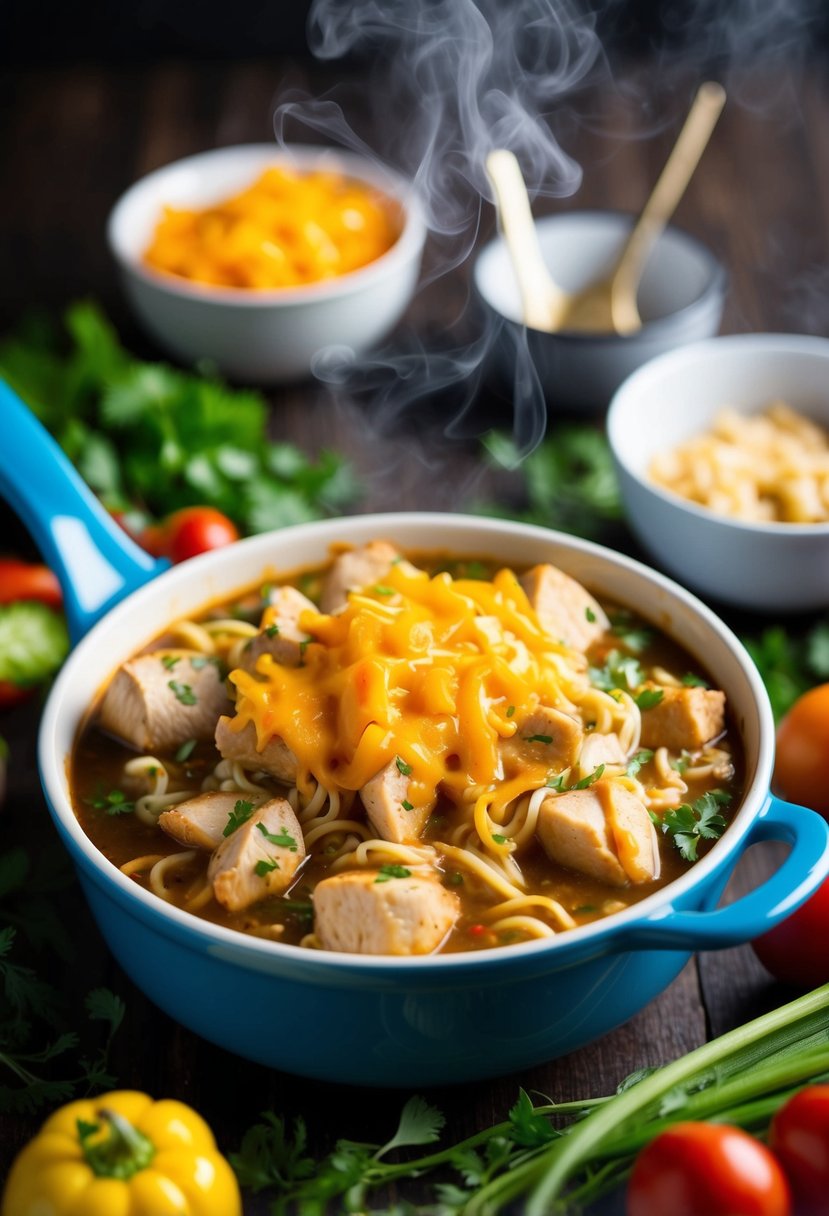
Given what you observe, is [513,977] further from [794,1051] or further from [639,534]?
[639,534]

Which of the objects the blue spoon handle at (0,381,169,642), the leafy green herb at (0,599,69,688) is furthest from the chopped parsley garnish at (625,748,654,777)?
the leafy green herb at (0,599,69,688)

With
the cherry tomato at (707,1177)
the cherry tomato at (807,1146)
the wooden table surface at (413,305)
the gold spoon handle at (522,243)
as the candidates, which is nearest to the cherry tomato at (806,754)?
the wooden table surface at (413,305)

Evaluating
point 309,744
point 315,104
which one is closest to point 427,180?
point 315,104

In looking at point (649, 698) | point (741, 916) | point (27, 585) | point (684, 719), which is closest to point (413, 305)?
point (27, 585)

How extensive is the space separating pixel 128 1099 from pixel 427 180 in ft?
17.7

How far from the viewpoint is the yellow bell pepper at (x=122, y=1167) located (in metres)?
2.81

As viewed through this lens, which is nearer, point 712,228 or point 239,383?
point 239,383

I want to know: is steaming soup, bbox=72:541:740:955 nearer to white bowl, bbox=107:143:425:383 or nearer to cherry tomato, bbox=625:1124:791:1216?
cherry tomato, bbox=625:1124:791:1216

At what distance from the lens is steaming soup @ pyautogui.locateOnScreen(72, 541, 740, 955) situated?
130 inches

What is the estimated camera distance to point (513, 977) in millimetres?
2951

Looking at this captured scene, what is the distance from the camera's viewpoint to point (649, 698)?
3.82 metres

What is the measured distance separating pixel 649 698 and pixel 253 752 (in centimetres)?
108

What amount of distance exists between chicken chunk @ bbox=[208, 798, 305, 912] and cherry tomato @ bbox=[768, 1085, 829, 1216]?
49.3 inches

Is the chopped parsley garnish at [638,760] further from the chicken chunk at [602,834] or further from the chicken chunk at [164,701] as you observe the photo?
the chicken chunk at [164,701]
